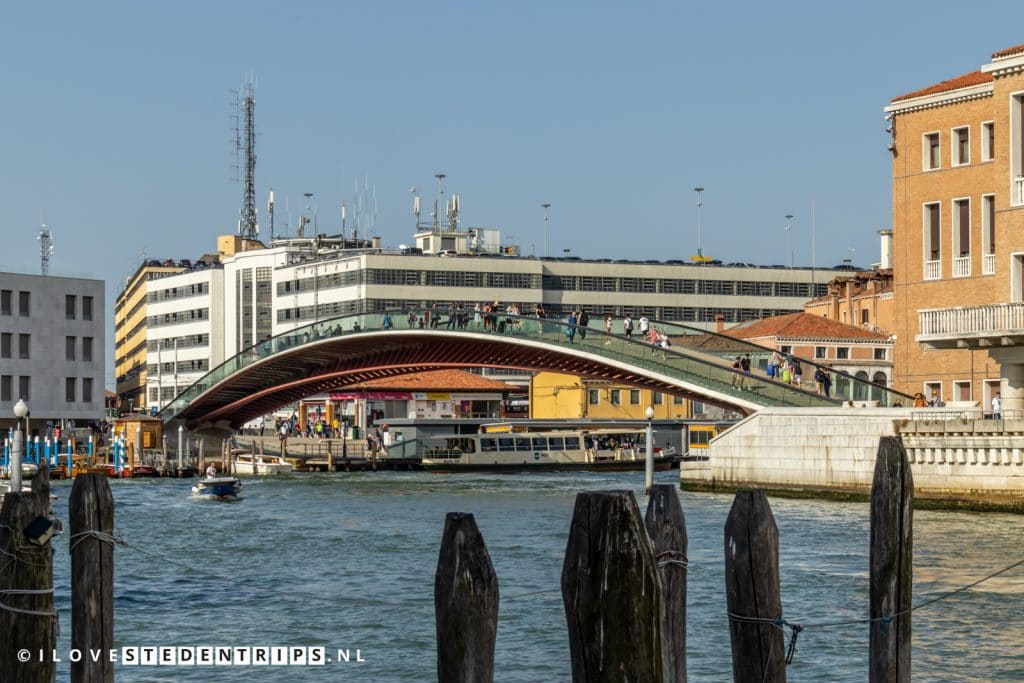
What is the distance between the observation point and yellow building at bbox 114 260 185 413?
93.9m

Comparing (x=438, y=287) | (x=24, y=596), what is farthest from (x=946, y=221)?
(x=438, y=287)

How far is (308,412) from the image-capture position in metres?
77.1

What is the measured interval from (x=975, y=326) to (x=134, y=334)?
249 ft

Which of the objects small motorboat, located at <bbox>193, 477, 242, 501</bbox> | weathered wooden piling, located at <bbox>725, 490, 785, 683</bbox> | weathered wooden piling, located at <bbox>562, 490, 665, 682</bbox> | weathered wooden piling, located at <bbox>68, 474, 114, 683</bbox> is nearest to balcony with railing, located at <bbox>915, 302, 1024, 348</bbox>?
small motorboat, located at <bbox>193, 477, 242, 501</bbox>

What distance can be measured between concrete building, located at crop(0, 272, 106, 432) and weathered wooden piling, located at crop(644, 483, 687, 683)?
4740 cm

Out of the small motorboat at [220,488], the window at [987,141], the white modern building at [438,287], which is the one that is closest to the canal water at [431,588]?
the small motorboat at [220,488]

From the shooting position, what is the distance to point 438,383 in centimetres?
6950

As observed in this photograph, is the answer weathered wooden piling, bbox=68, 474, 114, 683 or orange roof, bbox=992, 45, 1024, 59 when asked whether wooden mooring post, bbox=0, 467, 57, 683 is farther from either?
orange roof, bbox=992, 45, 1024, 59

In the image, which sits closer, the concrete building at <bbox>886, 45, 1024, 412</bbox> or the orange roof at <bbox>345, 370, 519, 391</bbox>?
the concrete building at <bbox>886, 45, 1024, 412</bbox>

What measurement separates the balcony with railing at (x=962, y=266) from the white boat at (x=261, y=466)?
22283 millimetres

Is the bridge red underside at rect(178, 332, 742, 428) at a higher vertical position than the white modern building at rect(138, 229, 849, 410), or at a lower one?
lower

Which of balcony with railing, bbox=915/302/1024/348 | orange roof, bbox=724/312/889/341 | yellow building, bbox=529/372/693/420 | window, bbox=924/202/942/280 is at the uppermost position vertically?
window, bbox=924/202/942/280

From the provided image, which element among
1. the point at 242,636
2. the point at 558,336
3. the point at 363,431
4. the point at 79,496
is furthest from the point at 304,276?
the point at 79,496

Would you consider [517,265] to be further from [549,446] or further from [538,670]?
[538,670]
